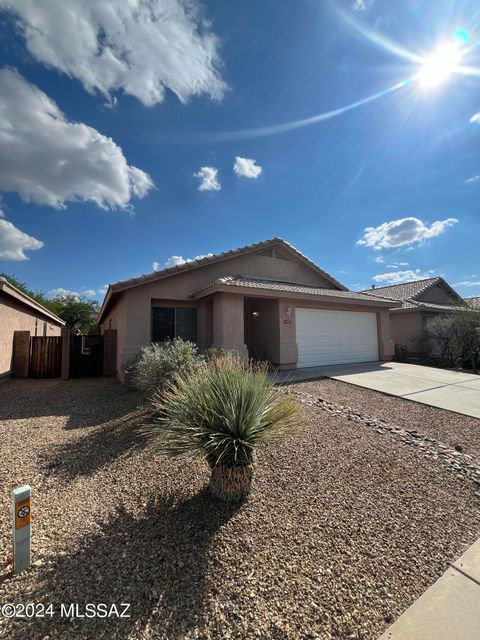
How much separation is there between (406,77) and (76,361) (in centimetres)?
1484

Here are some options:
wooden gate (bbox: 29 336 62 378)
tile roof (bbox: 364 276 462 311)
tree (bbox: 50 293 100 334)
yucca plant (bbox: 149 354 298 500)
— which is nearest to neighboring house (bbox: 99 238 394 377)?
wooden gate (bbox: 29 336 62 378)

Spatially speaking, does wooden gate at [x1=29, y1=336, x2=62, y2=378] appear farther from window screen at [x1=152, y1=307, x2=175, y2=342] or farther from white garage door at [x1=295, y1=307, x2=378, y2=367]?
white garage door at [x1=295, y1=307, x2=378, y2=367]

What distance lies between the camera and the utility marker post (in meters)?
2.36

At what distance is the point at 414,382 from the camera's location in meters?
9.64

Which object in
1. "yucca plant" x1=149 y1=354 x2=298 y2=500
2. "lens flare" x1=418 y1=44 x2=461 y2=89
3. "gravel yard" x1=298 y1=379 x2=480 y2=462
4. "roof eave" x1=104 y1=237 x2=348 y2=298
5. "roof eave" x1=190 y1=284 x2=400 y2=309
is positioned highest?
"lens flare" x1=418 y1=44 x2=461 y2=89

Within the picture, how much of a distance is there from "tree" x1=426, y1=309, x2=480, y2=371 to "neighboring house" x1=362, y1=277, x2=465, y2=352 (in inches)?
62.5

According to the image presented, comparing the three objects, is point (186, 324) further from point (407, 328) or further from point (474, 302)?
point (474, 302)

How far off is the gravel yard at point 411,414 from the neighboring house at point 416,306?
36.7 ft

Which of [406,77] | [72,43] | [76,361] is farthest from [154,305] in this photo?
[406,77]

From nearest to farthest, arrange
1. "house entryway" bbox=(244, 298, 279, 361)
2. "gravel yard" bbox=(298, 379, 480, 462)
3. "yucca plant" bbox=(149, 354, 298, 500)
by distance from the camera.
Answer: "yucca plant" bbox=(149, 354, 298, 500)
"gravel yard" bbox=(298, 379, 480, 462)
"house entryway" bbox=(244, 298, 279, 361)

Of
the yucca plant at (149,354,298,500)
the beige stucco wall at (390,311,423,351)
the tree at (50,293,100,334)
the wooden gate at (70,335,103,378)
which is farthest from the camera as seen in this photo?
the tree at (50,293,100,334)

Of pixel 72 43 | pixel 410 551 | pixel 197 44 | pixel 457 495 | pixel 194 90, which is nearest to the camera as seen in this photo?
pixel 410 551

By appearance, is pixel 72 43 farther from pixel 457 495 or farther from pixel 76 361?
pixel 457 495

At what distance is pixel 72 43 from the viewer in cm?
683
